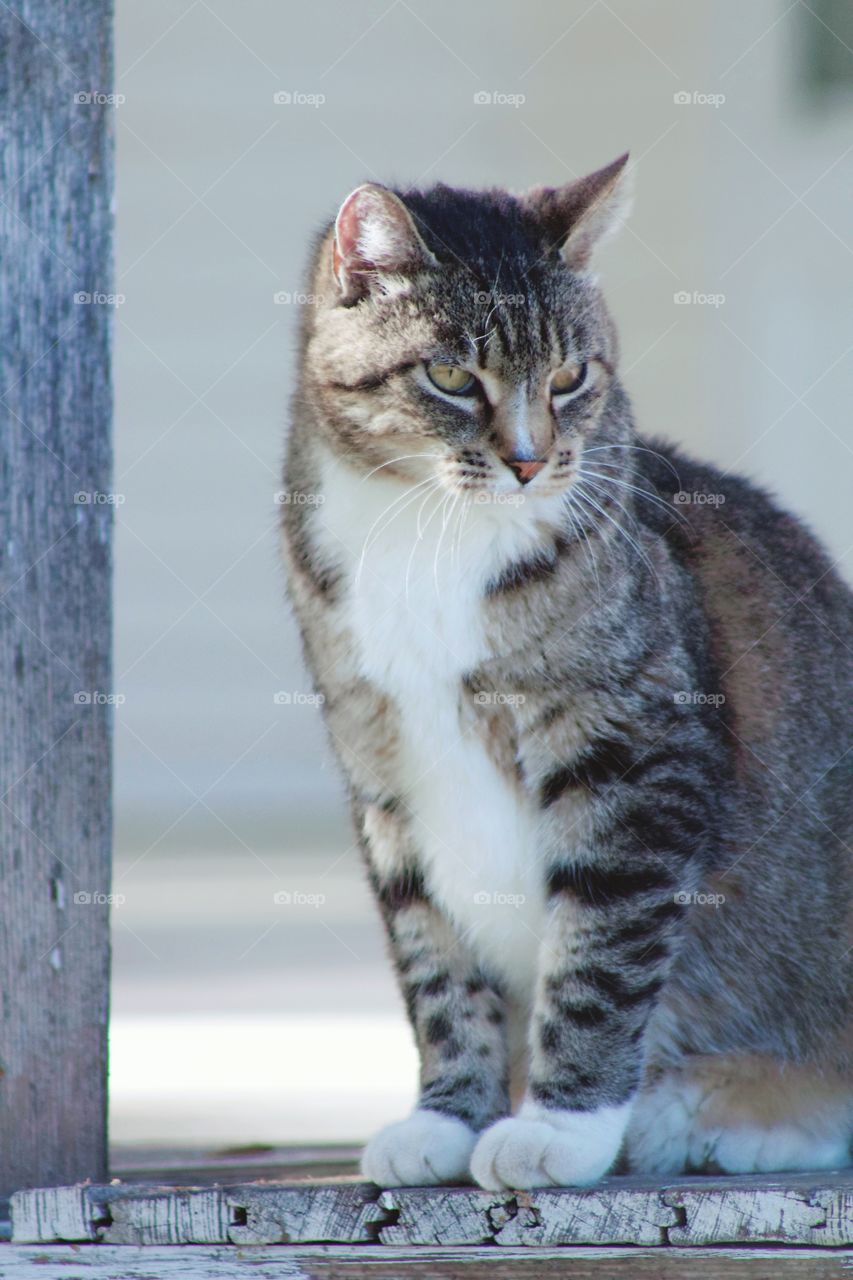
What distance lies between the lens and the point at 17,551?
7.88ft

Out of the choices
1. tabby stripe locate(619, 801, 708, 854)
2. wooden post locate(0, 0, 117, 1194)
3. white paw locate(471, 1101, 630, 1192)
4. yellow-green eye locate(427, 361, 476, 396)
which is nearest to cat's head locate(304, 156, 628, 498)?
yellow-green eye locate(427, 361, 476, 396)

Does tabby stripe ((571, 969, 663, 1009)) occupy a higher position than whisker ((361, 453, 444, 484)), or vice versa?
whisker ((361, 453, 444, 484))

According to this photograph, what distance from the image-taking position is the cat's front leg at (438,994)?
268 centimetres

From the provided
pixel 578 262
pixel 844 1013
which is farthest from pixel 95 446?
pixel 844 1013

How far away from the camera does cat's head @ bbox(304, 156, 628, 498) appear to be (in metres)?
2.52

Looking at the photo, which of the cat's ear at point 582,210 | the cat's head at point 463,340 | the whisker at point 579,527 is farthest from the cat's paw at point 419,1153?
the cat's ear at point 582,210

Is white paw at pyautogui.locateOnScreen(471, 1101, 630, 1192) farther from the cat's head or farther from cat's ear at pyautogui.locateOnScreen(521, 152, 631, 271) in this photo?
cat's ear at pyautogui.locateOnScreen(521, 152, 631, 271)

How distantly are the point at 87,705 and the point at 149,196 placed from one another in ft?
16.6

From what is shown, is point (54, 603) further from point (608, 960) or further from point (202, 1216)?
point (608, 960)

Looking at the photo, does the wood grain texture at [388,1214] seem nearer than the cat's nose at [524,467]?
Yes

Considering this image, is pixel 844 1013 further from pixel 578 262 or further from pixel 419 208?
pixel 419 208

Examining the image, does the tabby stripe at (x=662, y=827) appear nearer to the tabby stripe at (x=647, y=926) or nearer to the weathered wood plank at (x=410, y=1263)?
the tabby stripe at (x=647, y=926)

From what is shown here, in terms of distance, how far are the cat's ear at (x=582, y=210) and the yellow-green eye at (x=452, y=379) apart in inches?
13.3

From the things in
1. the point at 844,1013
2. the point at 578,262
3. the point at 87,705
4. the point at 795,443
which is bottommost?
the point at 844,1013
